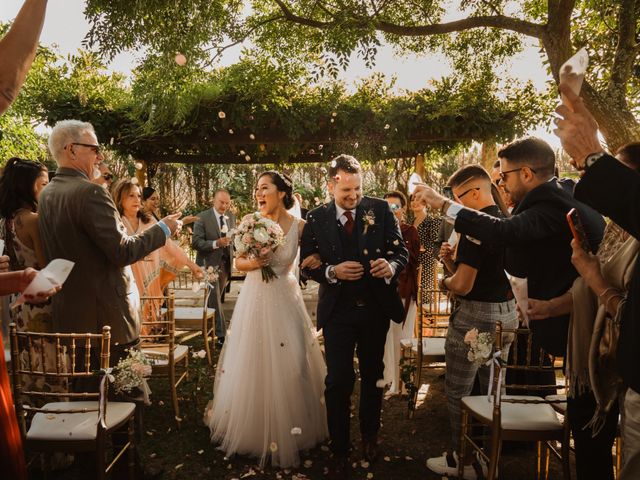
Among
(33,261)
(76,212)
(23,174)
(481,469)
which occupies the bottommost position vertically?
(481,469)

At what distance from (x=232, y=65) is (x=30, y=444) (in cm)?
614

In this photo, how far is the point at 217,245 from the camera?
22.8ft

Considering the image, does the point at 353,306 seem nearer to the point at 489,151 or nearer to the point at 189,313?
the point at 189,313

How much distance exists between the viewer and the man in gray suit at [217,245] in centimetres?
702

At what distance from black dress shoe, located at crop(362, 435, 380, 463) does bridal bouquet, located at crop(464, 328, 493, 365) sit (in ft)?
3.88

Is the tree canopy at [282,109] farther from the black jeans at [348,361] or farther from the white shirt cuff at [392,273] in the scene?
the black jeans at [348,361]

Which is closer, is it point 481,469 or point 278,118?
point 481,469

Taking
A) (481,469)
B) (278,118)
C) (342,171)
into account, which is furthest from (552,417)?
(278,118)

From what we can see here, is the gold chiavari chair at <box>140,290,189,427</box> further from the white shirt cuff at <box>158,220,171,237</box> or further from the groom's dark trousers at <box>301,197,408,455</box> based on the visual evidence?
the groom's dark trousers at <box>301,197,408,455</box>

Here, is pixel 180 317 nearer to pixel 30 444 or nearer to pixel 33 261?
pixel 33 261

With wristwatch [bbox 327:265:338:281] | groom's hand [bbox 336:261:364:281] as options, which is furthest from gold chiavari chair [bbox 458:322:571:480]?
wristwatch [bbox 327:265:338:281]

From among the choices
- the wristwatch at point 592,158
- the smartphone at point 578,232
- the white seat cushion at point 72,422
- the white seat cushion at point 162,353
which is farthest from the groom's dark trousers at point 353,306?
the wristwatch at point 592,158

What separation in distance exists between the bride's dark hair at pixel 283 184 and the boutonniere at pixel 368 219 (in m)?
0.96

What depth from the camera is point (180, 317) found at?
580 cm
